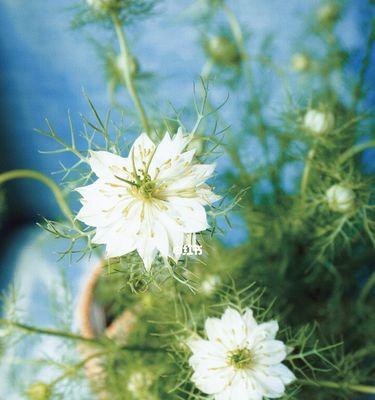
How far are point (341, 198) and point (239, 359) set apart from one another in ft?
0.66

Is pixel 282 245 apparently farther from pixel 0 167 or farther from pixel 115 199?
pixel 0 167

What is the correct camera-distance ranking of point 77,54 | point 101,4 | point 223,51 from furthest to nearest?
point 77,54, point 223,51, point 101,4

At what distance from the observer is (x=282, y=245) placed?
27.1 inches

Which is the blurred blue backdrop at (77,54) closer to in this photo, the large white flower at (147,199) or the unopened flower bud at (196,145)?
the unopened flower bud at (196,145)

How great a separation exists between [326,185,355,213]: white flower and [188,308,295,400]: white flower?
165 mm

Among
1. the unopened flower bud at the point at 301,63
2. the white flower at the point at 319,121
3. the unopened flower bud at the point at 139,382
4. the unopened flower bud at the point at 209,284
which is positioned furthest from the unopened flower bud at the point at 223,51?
the unopened flower bud at the point at 139,382

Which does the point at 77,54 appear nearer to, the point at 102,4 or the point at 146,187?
the point at 102,4

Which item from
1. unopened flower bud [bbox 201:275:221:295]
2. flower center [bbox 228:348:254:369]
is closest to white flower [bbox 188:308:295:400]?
flower center [bbox 228:348:254:369]

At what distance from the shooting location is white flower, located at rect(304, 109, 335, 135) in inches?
22.4

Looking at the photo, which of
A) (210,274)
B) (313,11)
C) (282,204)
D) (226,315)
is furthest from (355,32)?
(226,315)

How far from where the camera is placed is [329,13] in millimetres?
796

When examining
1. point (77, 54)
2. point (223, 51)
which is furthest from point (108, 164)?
point (77, 54)

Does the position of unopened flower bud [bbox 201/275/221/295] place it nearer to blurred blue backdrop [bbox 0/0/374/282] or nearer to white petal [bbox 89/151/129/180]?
white petal [bbox 89/151/129/180]

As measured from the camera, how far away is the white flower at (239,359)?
437 mm
